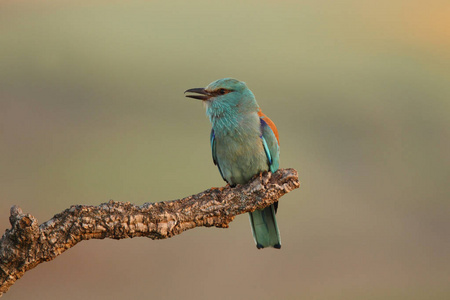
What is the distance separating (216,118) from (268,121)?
1.29ft

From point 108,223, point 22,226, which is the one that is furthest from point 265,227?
point 22,226

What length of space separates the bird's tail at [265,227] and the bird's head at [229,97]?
0.79 metres

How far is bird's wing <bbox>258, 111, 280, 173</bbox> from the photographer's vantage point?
11.4ft

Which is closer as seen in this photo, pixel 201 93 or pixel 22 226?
pixel 22 226

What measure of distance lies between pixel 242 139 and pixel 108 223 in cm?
118

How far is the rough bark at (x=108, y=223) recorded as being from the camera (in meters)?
2.64

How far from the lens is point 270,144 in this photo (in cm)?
350

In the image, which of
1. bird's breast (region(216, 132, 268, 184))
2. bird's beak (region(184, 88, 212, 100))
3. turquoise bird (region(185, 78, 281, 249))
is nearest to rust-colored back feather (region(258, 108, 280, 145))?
turquoise bird (region(185, 78, 281, 249))

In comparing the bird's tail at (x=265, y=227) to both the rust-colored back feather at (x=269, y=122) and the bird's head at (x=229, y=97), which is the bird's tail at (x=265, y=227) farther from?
the bird's head at (x=229, y=97)

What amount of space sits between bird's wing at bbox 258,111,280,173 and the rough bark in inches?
12.2

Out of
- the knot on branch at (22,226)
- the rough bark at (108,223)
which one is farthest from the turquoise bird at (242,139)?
the knot on branch at (22,226)

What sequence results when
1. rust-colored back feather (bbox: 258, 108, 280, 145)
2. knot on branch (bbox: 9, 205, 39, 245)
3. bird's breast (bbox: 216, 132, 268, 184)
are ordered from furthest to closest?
rust-colored back feather (bbox: 258, 108, 280, 145)
bird's breast (bbox: 216, 132, 268, 184)
knot on branch (bbox: 9, 205, 39, 245)

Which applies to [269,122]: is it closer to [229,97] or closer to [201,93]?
[229,97]

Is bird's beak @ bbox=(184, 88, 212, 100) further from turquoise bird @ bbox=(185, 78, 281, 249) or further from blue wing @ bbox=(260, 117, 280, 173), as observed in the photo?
blue wing @ bbox=(260, 117, 280, 173)
